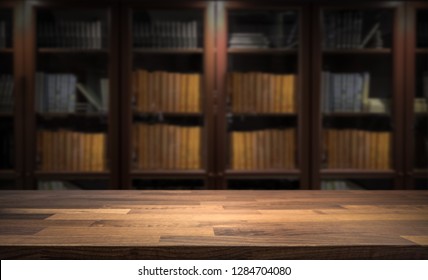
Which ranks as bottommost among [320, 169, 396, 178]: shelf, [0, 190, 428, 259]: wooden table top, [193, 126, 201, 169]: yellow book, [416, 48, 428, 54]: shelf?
[320, 169, 396, 178]: shelf

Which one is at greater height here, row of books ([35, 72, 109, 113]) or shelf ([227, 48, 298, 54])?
shelf ([227, 48, 298, 54])

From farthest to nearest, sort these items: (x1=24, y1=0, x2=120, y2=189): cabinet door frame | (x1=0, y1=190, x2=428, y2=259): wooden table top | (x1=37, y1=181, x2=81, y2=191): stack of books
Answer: (x1=37, y1=181, x2=81, y2=191): stack of books → (x1=24, y1=0, x2=120, y2=189): cabinet door frame → (x1=0, y1=190, x2=428, y2=259): wooden table top

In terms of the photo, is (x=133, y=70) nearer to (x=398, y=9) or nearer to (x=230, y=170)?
(x=230, y=170)

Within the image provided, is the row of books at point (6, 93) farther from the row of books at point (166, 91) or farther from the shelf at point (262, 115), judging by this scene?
the shelf at point (262, 115)

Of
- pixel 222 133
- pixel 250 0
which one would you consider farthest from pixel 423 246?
pixel 250 0

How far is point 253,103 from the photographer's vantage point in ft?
10.3

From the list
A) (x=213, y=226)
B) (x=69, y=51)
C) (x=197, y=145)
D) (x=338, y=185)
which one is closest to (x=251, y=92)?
(x=197, y=145)

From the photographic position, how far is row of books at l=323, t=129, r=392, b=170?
3.12 metres

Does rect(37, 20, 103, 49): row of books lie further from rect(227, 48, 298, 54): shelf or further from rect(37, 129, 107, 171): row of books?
rect(227, 48, 298, 54): shelf

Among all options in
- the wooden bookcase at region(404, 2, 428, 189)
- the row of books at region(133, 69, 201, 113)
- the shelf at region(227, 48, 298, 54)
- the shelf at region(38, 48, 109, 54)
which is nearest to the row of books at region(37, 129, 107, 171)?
the row of books at region(133, 69, 201, 113)

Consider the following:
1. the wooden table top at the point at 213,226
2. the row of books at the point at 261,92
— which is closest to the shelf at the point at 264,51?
the row of books at the point at 261,92

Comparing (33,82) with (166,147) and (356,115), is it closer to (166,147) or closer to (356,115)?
(166,147)

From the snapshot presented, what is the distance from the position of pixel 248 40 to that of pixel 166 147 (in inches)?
35.6

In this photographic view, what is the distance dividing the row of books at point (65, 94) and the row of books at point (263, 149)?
922mm
